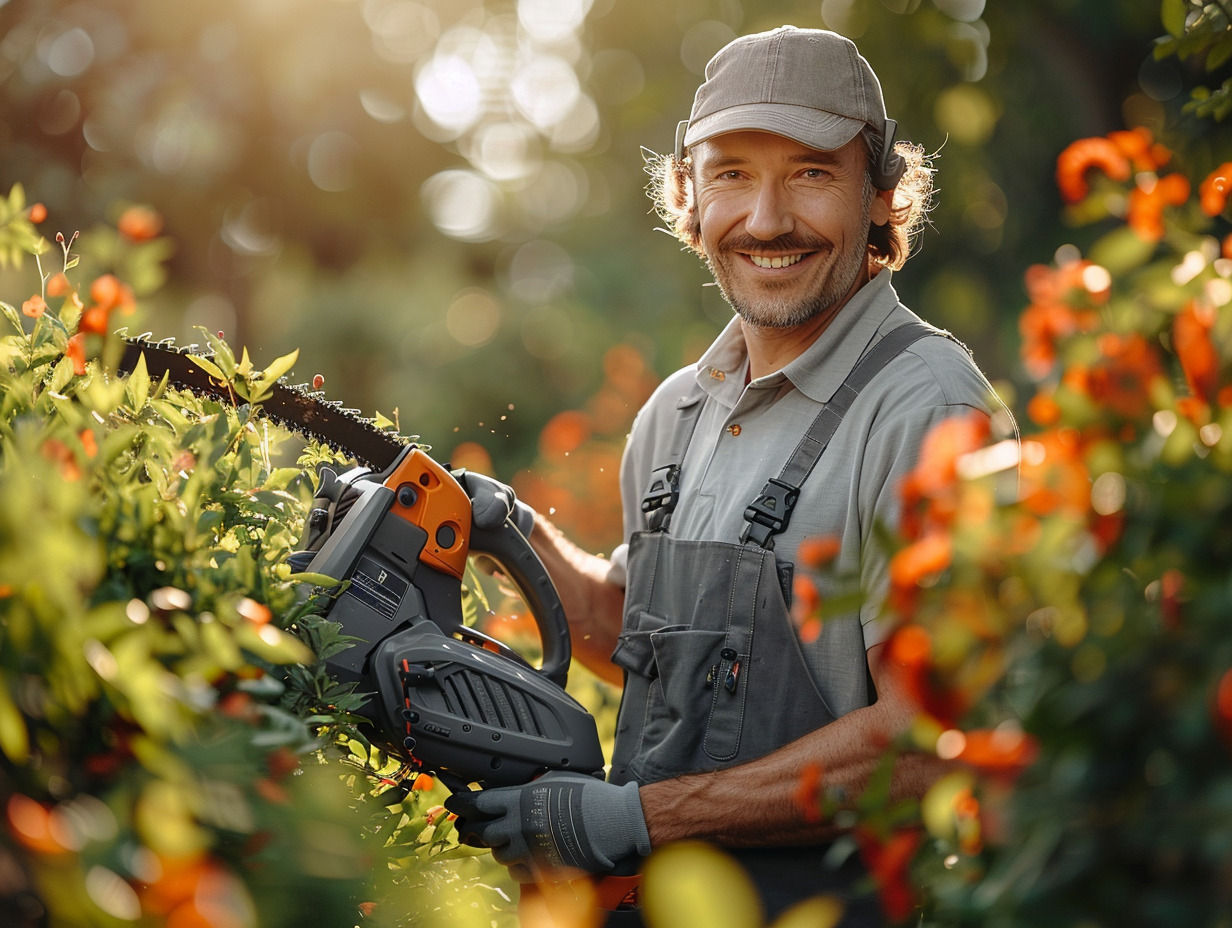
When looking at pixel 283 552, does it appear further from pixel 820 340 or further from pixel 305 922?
pixel 820 340

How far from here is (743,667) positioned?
7.13ft

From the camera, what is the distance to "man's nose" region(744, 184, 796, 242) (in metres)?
2.51

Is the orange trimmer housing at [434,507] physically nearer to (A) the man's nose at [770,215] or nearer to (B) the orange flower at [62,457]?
(A) the man's nose at [770,215]


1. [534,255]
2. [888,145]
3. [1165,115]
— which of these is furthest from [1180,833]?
[534,255]

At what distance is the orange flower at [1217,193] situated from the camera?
43.2 inches

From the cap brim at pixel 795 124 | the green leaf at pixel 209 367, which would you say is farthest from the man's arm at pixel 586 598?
the green leaf at pixel 209 367

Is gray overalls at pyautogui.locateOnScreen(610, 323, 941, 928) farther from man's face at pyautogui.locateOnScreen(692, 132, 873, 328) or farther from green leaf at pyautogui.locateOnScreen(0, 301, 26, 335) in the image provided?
green leaf at pyautogui.locateOnScreen(0, 301, 26, 335)

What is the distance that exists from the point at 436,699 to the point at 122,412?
2.52ft

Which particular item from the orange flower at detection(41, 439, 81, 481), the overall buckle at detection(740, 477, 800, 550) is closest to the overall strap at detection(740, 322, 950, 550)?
the overall buckle at detection(740, 477, 800, 550)

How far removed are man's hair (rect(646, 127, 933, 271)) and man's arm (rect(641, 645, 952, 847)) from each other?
1.19m

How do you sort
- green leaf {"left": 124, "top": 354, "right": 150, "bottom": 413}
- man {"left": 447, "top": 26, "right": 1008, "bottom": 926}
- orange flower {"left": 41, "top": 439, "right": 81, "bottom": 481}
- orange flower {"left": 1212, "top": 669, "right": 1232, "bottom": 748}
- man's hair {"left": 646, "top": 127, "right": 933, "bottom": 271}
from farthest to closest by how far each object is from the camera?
man's hair {"left": 646, "top": 127, "right": 933, "bottom": 271}
man {"left": 447, "top": 26, "right": 1008, "bottom": 926}
green leaf {"left": 124, "top": 354, "right": 150, "bottom": 413}
orange flower {"left": 41, "top": 439, "right": 81, "bottom": 481}
orange flower {"left": 1212, "top": 669, "right": 1232, "bottom": 748}

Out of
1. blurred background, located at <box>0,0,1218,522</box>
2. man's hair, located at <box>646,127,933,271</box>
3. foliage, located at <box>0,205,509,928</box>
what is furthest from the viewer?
blurred background, located at <box>0,0,1218,522</box>

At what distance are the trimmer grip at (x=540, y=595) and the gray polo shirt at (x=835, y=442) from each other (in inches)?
12.6

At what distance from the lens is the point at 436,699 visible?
196cm
